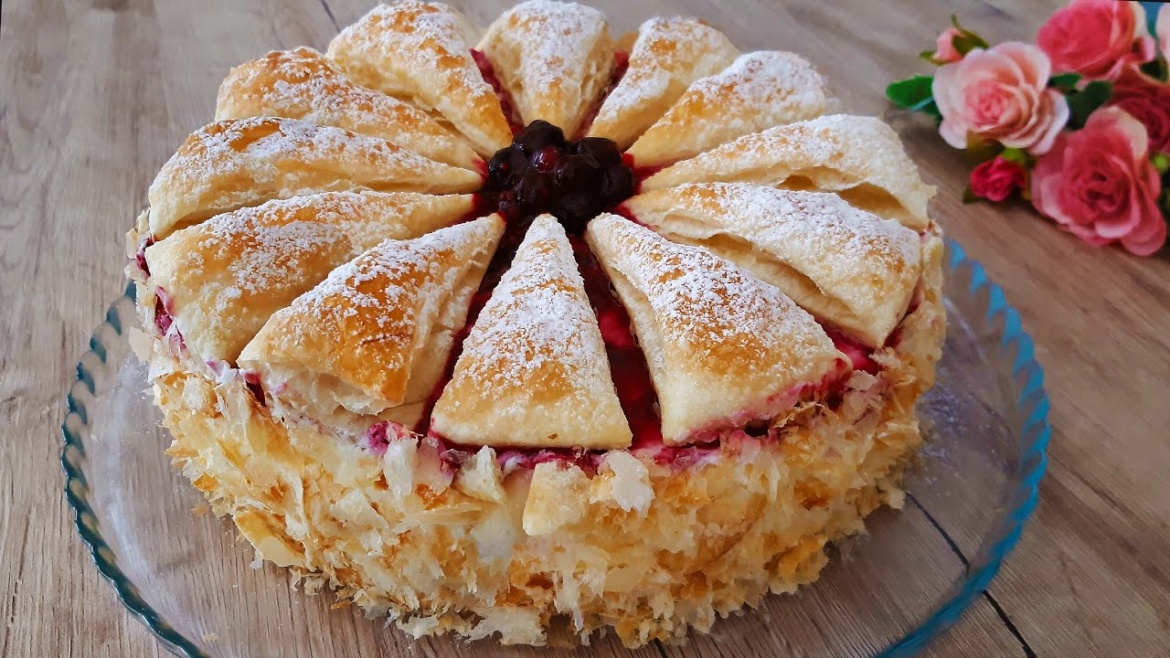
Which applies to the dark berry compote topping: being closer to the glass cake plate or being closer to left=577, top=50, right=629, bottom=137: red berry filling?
left=577, top=50, right=629, bottom=137: red berry filling

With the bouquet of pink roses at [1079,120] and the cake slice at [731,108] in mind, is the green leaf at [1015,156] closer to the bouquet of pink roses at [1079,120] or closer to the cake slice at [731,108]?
the bouquet of pink roses at [1079,120]

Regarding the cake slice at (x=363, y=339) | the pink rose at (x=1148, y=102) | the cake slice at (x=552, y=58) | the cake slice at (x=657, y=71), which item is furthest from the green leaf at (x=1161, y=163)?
the cake slice at (x=363, y=339)

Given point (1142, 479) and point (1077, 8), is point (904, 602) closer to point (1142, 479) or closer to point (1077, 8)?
point (1142, 479)

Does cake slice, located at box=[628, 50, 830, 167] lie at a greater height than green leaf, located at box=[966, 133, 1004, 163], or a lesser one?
greater

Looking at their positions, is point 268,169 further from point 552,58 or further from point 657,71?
point 657,71

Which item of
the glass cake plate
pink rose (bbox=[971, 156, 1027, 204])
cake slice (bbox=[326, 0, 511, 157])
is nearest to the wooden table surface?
pink rose (bbox=[971, 156, 1027, 204])

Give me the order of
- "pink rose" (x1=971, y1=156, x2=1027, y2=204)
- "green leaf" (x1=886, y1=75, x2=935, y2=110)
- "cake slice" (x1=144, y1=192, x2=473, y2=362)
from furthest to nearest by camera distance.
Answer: "green leaf" (x1=886, y1=75, x2=935, y2=110), "pink rose" (x1=971, y1=156, x2=1027, y2=204), "cake slice" (x1=144, y1=192, x2=473, y2=362)

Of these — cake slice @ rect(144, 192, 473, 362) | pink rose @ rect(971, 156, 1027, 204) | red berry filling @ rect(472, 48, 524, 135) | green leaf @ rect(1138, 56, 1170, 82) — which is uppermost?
cake slice @ rect(144, 192, 473, 362)
